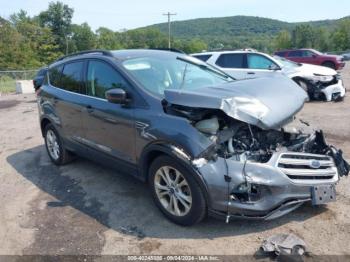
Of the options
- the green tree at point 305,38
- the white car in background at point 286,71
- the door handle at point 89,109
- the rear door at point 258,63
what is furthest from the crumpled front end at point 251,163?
the green tree at point 305,38

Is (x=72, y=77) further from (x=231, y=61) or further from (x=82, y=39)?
(x=82, y=39)

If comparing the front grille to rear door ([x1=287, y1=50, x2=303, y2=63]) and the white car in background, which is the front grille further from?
rear door ([x1=287, y1=50, x2=303, y2=63])

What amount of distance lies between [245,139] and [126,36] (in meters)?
111

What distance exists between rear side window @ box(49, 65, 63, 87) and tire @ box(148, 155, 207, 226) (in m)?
2.83

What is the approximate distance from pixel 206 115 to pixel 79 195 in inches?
87.0

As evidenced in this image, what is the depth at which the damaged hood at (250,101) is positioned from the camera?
3541 mm

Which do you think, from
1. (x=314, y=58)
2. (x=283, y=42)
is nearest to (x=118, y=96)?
(x=314, y=58)

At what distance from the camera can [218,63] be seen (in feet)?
38.2

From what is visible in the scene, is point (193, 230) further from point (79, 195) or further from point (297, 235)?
point (79, 195)

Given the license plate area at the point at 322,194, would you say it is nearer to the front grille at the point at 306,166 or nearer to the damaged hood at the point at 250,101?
the front grille at the point at 306,166

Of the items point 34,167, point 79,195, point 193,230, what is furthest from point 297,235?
point 34,167

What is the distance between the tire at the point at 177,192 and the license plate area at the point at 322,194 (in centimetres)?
105

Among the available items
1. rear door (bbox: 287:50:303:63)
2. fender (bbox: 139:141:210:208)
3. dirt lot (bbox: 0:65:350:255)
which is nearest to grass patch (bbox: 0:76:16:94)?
rear door (bbox: 287:50:303:63)

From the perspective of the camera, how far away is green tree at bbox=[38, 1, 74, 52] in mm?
77125
